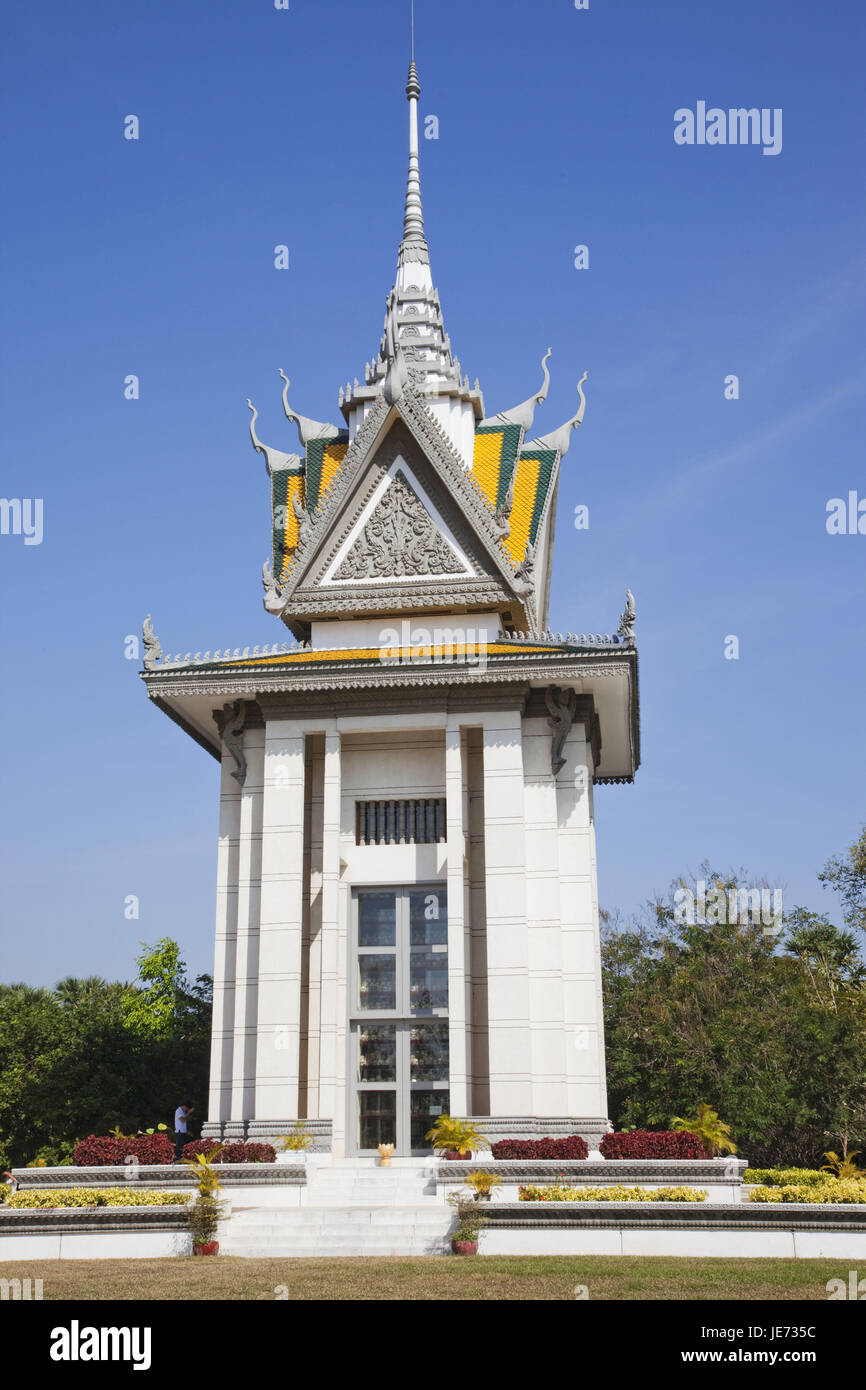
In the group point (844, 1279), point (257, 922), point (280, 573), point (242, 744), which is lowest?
point (844, 1279)

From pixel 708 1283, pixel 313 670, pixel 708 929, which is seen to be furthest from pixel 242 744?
pixel 708 929

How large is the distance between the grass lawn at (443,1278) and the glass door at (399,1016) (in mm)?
9347

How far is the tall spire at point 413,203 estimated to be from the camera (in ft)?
113

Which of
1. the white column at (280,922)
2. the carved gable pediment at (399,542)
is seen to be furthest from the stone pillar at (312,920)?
the carved gable pediment at (399,542)

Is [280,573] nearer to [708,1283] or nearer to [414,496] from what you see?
[414,496]

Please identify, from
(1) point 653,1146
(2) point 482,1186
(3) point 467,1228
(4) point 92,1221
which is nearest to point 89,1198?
(4) point 92,1221

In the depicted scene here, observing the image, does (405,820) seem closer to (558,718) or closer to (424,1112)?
(558,718)

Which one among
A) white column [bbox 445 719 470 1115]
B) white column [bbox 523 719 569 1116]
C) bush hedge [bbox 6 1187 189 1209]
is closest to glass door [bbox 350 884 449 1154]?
white column [bbox 445 719 470 1115]

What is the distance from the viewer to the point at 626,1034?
1383 inches

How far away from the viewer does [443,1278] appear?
1362 centimetres

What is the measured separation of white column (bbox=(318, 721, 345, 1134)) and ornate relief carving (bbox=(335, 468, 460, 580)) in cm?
360

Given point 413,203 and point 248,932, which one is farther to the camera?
point 413,203

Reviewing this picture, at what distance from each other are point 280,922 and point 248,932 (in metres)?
0.96
